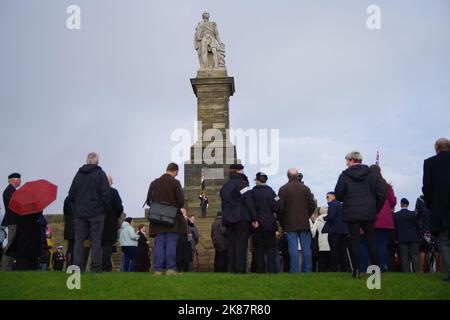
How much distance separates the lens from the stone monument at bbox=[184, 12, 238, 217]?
23188 mm

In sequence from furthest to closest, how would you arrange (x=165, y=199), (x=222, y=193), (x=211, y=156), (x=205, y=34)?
(x=205, y=34)
(x=211, y=156)
(x=222, y=193)
(x=165, y=199)

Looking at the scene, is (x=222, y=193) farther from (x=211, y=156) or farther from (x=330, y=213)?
(x=211, y=156)

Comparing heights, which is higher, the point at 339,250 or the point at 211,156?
the point at 211,156

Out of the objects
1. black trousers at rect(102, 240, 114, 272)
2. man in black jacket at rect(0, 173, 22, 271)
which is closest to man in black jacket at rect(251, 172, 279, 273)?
black trousers at rect(102, 240, 114, 272)

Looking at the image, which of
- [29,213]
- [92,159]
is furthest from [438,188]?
[29,213]

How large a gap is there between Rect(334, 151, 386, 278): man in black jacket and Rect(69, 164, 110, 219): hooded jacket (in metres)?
4.21

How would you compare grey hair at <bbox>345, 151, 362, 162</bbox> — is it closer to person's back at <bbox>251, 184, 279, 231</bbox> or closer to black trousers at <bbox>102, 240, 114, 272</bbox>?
person's back at <bbox>251, 184, 279, 231</bbox>

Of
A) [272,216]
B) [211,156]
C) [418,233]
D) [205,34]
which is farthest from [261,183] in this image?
[205,34]

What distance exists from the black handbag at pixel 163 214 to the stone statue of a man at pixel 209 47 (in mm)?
16557
